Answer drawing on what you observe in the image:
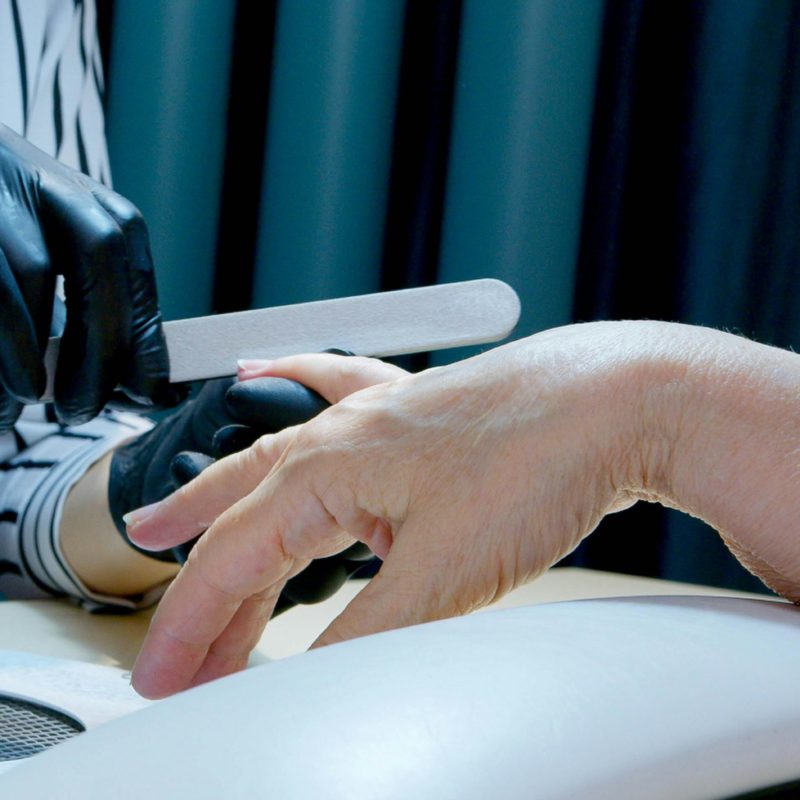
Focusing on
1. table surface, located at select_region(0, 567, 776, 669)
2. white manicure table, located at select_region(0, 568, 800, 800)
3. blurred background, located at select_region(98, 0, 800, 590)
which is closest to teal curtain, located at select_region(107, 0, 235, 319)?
blurred background, located at select_region(98, 0, 800, 590)

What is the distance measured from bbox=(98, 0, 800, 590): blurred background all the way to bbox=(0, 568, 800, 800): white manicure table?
3.02 feet

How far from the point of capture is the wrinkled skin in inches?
14.2

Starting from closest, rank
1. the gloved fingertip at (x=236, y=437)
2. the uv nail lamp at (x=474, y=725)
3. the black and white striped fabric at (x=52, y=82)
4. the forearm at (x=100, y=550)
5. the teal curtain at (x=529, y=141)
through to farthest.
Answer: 1. the uv nail lamp at (x=474, y=725)
2. the gloved fingertip at (x=236, y=437)
3. the forearm at (x=100, y=550)
4. the black and white striped fabric at (x=52, y=82)
5. the teal curtain at (x=529, y=141)

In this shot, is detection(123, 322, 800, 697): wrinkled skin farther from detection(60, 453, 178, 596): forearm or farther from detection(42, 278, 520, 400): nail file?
detection(60, 453, 178, 596): forearm

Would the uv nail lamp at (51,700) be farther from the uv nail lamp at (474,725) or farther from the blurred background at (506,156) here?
the blurred background at (506,156)

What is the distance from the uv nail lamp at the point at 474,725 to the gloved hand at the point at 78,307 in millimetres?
375

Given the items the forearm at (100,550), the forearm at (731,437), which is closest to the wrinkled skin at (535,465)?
the forearm at (731,437)

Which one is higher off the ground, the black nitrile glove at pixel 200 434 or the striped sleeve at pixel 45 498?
the black nitrile glove at pixel 200 434

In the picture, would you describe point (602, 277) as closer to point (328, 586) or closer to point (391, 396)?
point (328, 586)

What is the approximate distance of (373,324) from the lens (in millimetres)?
562

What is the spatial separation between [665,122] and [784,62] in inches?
5.5

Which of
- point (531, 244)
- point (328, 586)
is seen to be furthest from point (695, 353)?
point (531, 244)

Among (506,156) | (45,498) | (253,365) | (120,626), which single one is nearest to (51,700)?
(253,365)

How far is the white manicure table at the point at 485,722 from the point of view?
0.69 ft
